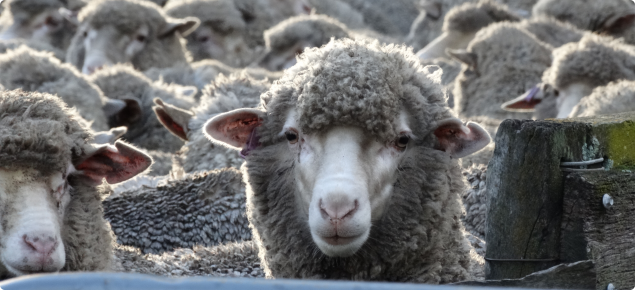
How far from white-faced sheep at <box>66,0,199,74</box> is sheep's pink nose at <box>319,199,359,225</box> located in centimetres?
681

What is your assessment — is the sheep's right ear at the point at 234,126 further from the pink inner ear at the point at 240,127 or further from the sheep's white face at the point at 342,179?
the sheep's white face at the point at 342,179

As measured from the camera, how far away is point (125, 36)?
935 centimetres

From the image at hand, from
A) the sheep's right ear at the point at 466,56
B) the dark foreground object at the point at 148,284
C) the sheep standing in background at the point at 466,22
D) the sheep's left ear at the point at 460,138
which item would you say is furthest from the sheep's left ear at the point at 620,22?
the dark foreground object at the point at 148,284

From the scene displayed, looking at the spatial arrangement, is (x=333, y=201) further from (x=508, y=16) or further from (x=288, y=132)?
(x=508, y=16)

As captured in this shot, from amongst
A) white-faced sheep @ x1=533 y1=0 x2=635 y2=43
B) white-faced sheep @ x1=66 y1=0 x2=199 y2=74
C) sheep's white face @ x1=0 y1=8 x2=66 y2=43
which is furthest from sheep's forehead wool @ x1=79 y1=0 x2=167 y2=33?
white-faced sheep @ x1=533 y1=0 x2=635 y2=43

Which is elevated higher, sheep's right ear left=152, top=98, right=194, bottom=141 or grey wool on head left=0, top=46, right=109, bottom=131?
grey wool on head left=0, top=46, right=109, bottom=131

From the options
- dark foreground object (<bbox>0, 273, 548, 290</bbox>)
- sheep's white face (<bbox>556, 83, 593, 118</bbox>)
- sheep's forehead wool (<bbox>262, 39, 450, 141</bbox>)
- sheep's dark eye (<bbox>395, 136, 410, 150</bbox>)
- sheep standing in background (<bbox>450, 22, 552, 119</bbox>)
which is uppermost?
sheep standing in background (<bbox>450, 22, 552, 119</bbox>)

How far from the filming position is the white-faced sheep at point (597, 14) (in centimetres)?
930

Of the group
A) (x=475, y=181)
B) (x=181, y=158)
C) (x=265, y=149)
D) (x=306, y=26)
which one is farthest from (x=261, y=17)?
(x=265, y=149)

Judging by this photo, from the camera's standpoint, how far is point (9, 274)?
3.15 m

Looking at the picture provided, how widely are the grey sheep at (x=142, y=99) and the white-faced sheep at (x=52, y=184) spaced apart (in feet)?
12.6

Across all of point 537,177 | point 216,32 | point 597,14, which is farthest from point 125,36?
point 537,177

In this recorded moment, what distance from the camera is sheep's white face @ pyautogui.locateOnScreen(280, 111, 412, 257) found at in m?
2.66

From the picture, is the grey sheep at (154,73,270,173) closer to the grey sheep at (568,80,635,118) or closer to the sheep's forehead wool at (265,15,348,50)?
the grey sheep at (568,80,635,118)
